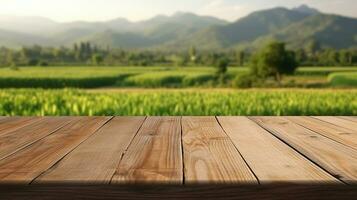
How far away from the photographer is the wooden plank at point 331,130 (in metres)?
1.76

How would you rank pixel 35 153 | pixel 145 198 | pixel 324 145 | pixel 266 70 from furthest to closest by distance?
pixel 266 70 < pixel 324 145 < pixel 35 153 < pixel 145 198

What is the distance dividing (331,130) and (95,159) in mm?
1172

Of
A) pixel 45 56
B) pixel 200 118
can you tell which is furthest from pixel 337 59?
pixel 200 118

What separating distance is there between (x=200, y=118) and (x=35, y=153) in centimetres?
122

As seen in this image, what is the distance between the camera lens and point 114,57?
114 metres

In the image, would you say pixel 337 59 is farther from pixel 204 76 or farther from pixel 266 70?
pixel 204 76

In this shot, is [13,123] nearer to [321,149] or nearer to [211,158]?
[211,158]

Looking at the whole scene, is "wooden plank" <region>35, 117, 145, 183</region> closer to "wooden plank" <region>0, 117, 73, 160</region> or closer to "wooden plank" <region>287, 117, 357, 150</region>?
"wooden plank" <region>0, 117, 73, 160</region>

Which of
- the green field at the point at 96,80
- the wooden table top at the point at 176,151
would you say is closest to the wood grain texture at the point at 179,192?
the wooden table top at the point at 176,151

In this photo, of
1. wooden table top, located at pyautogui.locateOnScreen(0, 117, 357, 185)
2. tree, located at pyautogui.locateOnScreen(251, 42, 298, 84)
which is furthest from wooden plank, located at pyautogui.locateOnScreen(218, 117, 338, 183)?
tree, located at pyautogui.locateOnScreen(251, 42, 298, 84)

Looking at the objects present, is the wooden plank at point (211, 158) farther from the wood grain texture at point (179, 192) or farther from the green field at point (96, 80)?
the green field at point (96, 80)

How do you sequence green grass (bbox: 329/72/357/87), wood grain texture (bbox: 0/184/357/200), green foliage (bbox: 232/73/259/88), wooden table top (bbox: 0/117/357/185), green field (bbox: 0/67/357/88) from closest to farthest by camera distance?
wood grain texture (bbox: 0/184/357/200) < wooden table top (bbox: 0/117/357/185) < green field (bbox: 0/67/357/88) < green grass (bbox: 329/72/357/87) < green foliage (bbox: 232/73/259/88)

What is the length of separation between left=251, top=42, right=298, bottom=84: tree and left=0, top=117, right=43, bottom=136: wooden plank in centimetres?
6858

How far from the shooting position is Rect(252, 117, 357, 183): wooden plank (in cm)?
118
